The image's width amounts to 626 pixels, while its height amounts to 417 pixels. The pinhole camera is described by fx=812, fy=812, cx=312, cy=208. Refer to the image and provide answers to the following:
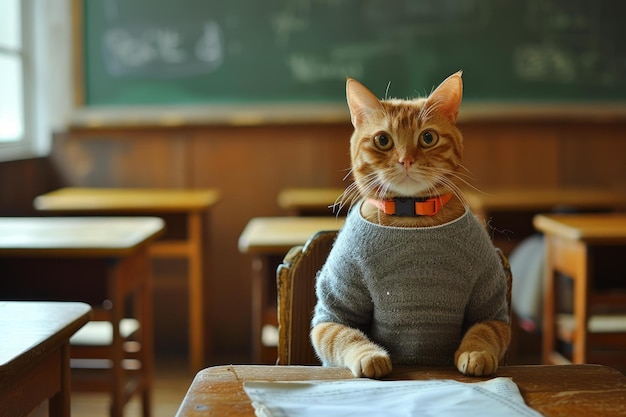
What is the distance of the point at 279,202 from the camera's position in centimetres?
414

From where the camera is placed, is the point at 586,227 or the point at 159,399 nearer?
the point at 586,227

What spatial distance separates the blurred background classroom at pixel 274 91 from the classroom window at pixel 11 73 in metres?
0.02

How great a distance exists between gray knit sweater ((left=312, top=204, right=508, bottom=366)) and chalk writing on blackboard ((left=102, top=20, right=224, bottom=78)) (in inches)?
119

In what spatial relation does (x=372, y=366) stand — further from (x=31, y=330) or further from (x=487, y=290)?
(x=31, y=330)

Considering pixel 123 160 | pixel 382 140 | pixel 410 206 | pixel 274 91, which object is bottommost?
pixel 123 160

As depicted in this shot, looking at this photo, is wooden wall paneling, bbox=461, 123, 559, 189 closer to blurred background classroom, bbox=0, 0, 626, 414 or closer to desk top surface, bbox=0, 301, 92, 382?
blurred background classroom, bbox=0, 0, 626, 414

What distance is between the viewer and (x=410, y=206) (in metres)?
1.26

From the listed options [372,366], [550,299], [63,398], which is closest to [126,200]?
[550,299]

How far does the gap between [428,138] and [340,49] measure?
2949 mm

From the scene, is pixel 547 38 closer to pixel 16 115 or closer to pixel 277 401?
pixel 16 115

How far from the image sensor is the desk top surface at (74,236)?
2.50m

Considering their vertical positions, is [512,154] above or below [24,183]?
above

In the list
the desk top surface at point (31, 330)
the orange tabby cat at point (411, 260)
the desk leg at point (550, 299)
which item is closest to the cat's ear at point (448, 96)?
the orange tabby cat at point (411, 260)

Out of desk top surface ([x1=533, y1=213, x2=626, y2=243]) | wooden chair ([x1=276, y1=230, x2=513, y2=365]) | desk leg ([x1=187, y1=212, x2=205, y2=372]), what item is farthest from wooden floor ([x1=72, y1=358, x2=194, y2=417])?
wooden chair ([x1=276, y1=230, x2=513, y2=365])
